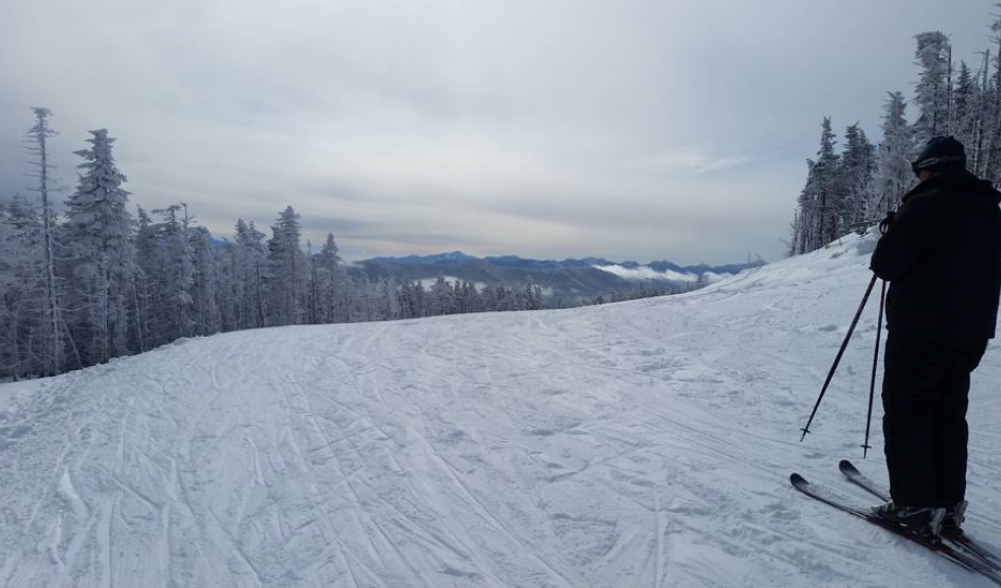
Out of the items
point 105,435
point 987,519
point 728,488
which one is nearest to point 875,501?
point 987,519

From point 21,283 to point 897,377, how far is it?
47940 millimetres

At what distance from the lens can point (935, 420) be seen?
9.94 feet

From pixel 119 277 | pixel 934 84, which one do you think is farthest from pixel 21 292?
pixel 934 84

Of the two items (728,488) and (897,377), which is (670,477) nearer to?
(728,488)

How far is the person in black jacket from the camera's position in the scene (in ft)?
9.55

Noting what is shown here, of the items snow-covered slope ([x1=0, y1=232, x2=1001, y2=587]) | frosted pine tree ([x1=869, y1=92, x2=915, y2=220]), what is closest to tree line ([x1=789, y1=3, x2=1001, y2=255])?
frosted pine tree ([x1=869, y1=92, x2=915, y2=220])

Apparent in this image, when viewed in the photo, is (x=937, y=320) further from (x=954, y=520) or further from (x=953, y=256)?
(x=954, y=520)

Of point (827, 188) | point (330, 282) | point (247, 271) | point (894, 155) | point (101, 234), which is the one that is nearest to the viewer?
point (101, 234)

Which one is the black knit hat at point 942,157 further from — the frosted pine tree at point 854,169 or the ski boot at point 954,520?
the frosted pine tree at point 854,169

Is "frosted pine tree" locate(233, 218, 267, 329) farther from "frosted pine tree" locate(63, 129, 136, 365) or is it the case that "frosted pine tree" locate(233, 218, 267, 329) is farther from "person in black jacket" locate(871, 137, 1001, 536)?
"person in black jacket" locate(871, 137, 1001, 536)

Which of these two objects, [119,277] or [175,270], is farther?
[175,270]

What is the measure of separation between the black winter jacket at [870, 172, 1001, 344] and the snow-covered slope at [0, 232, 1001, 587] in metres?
1.49

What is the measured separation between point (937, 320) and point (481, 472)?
3.79 meters

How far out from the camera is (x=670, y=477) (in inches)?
165
